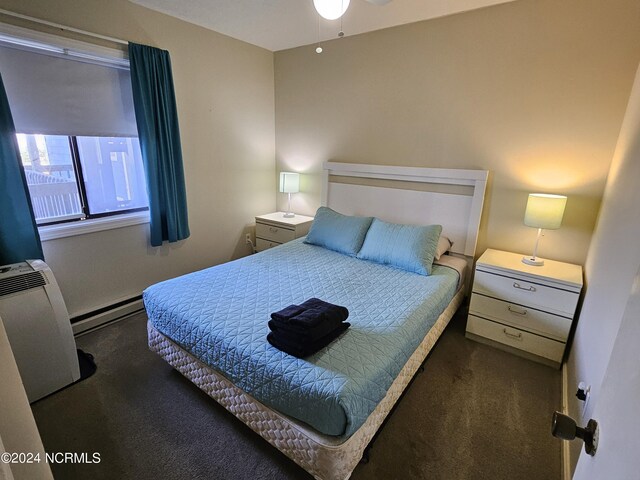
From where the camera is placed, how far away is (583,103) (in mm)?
2109

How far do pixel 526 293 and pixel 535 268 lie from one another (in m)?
0.20

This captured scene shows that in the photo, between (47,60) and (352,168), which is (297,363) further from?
(47,60)

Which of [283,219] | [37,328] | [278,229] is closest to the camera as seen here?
[37,328]

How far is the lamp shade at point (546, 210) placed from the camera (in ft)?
6.87

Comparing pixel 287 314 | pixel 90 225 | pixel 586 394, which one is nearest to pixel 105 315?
pixel 90 225

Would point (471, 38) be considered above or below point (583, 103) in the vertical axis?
above

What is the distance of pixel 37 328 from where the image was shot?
1.78m

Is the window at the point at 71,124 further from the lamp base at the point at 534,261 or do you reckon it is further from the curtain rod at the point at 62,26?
the lamp base at the point at 534,261

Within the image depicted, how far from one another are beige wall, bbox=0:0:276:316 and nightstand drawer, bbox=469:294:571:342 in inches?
104

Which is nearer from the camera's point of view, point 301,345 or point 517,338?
point 301,345

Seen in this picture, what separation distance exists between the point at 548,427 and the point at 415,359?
793 millimetres

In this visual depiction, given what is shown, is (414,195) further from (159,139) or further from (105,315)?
(105,315)

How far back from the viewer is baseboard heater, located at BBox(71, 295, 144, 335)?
2.47 meters

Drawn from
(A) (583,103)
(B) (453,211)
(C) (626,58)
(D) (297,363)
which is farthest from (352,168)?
(D) (297,363)
